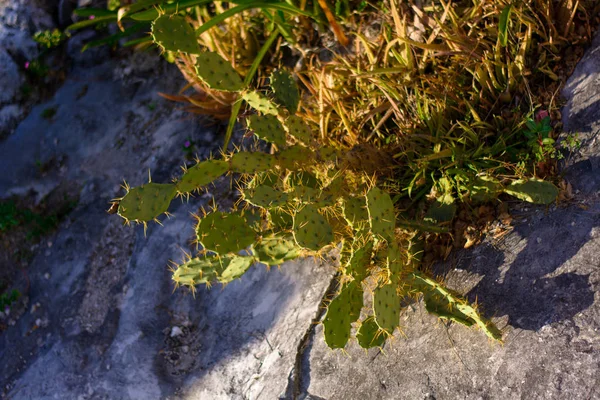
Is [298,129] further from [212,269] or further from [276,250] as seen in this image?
[212,269]

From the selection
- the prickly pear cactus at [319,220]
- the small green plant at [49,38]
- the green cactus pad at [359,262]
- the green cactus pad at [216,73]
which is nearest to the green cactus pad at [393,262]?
the prickly pear cactus at [319,220]

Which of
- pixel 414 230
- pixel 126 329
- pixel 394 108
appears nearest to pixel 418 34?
pixel 394 108

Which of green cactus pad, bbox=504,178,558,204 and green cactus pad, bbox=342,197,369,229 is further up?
green cactus pad, bbox=342,197,369,229

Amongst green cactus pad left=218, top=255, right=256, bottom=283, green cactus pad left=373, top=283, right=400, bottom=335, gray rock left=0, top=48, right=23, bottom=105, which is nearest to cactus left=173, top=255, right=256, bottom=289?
green cactus pad left=218, top=255, right=256, bottom=283

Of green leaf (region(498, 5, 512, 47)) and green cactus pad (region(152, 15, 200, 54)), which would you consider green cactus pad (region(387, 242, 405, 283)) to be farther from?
green cactus pad (region(152, 15, 200, 54))

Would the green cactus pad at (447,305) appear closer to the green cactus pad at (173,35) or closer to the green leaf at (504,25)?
the green leaf at (504,25)

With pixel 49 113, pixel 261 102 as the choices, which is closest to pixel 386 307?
pixel 261 102
